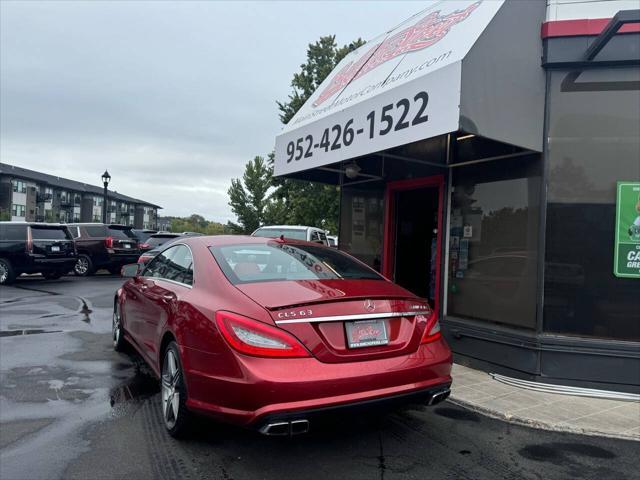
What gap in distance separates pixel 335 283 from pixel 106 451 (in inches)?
78.9

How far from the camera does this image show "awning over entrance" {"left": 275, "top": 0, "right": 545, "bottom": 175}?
188 inches

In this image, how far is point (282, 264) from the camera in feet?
12.8

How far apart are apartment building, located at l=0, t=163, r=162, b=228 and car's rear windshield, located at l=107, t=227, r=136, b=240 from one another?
2065 inches

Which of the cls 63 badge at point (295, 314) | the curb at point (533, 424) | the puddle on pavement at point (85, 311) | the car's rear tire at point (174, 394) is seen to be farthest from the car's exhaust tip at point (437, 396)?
the puddle on pavement at point (85, 311)

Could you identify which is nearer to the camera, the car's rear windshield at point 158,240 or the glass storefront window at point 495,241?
the glass storefront window at point 495,241

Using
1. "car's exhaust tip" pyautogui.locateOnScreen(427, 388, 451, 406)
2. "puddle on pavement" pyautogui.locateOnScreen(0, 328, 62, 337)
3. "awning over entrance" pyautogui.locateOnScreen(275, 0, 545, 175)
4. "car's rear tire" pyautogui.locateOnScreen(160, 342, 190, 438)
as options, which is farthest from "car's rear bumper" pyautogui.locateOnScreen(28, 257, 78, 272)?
"car's exhaust tip" pyautogui.locateOnScreen(427, 388, 451, 406)

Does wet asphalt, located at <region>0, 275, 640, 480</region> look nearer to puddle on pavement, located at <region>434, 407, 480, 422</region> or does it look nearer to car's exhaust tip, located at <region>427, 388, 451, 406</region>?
puddle on pavement, located at <region>434, 407, 480, 422</region>

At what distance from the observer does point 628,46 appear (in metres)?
5.27

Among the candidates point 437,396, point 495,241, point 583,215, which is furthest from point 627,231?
point 437,396

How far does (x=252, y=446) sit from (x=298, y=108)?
91.7ft

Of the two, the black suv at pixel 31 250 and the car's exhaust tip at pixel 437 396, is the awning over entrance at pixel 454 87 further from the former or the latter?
the black suv at pixel 31 250

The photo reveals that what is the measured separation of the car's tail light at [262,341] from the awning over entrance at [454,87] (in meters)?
2.72

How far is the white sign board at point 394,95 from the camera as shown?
16.1 feet

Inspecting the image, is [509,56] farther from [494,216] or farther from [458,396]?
[458,396]
